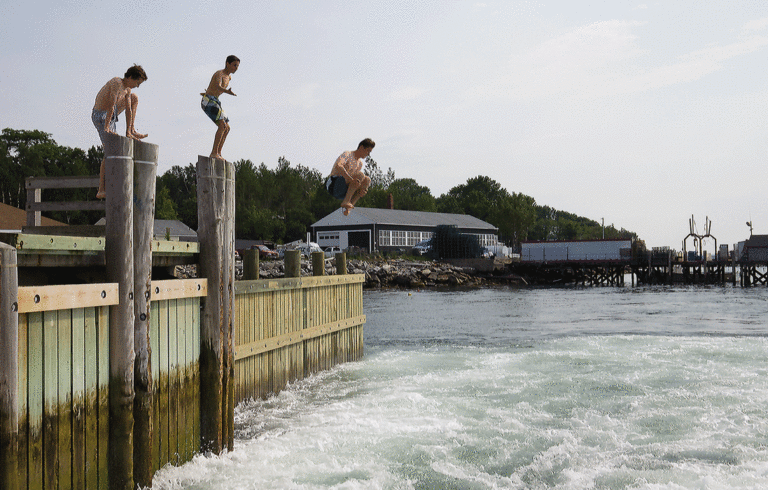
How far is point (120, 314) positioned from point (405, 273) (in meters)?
51.6

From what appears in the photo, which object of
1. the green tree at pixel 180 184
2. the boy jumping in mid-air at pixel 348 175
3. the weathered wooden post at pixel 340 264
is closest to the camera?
the boy jumping in mid-air at pixel 348 175

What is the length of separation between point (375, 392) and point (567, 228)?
143m

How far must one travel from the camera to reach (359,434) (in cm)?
898

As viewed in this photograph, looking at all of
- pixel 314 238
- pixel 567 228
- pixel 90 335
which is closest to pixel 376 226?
pixel 314 238

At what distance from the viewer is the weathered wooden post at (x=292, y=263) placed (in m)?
11.8

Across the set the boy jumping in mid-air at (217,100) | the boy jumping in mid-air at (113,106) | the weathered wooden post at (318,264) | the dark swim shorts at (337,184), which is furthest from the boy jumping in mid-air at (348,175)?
the weathered wooden post at (318,264)

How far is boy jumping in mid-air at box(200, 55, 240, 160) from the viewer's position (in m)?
7.93

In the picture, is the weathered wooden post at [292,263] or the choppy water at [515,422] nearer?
the choppy water at [515,422]

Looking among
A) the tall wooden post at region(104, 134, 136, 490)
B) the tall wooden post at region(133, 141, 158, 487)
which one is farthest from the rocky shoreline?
the tall wooden post at region(104, 134, 136, 490)

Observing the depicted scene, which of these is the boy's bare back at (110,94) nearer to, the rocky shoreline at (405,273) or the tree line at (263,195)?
the rocky shoreline at (405,273)

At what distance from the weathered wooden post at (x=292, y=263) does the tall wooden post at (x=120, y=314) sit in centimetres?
602

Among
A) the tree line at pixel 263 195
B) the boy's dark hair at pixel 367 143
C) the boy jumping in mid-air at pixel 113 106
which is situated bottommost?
the boy's dark hair at pixel 367 143

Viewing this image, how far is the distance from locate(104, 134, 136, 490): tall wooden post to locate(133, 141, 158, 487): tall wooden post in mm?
115

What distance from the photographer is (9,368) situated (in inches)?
174
